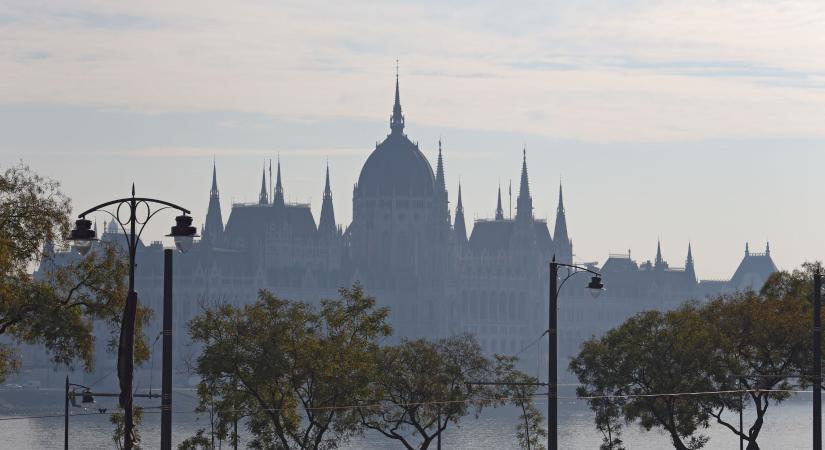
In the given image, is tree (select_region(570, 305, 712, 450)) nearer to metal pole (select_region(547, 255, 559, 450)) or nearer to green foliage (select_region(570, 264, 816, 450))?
green foliage (select_region(570, 264, 816, 450))

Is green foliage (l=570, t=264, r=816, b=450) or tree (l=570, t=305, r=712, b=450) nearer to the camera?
green foliage (l=570, t=264, r=816, b=450)

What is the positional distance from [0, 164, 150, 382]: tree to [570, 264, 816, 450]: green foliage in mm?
22181

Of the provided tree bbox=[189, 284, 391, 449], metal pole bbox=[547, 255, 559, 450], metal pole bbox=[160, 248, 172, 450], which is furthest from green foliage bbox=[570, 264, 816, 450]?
metal pole bbox=[160, 248, 172, 450]

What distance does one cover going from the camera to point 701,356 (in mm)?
58719

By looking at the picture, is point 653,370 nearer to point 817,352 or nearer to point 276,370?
point 276,370

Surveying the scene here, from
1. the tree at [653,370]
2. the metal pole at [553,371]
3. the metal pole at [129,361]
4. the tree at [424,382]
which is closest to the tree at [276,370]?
the tree at [424,382]

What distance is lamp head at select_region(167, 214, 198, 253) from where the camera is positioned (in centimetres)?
2694

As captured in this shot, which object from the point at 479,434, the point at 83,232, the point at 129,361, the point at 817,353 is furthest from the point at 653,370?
the point at 479,434

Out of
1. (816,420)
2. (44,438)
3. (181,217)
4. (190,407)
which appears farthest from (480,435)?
(181,217)

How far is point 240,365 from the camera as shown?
180 feet

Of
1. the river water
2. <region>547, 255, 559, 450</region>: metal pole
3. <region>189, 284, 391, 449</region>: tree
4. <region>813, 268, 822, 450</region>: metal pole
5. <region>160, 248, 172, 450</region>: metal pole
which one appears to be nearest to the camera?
<region>160, 248, 172, 450</region>: metal pole

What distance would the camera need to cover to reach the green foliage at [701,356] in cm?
5775

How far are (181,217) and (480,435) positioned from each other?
120m

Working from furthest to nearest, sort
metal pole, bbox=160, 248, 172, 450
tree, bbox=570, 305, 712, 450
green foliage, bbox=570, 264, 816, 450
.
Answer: tree, bbox=570, 305, 712, 450, green foliage, bbox=570, 264, 816, 450, metal pole, bbox=160, 248, 172, 450
